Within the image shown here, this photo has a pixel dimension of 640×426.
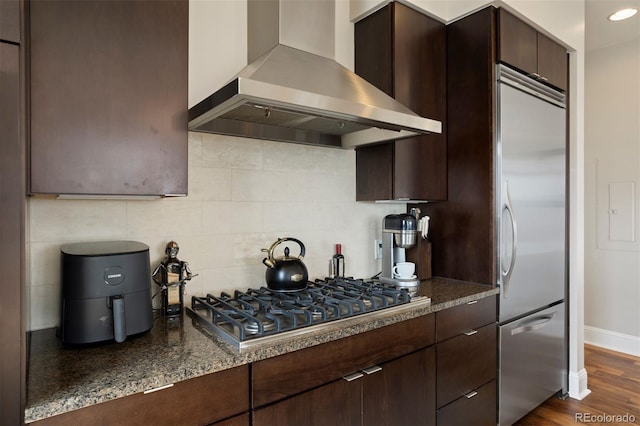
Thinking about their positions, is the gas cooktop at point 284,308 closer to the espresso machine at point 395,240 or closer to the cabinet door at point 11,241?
the espresso machine at point 395,240

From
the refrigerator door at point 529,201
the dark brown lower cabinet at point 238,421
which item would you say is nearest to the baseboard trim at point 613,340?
the refrigerator door at point 529,201

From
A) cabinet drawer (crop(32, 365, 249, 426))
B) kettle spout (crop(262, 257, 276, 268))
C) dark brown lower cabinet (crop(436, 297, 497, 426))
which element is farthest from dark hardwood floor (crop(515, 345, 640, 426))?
cabinet drawer (crop(32, 365, 249, 426))

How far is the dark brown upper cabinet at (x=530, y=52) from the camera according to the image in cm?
220

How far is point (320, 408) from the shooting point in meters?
1.35

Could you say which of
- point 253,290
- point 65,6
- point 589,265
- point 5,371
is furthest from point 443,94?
point 589,265

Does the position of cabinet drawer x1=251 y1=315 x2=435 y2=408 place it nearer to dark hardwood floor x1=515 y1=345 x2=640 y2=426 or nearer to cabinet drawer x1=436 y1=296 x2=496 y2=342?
cabinet drawer x1=436 y1=296 x2=496 y2=342

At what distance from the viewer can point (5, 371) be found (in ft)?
2.64

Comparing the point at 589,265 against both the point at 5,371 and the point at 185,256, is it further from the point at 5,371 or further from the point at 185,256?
the point at 5,371

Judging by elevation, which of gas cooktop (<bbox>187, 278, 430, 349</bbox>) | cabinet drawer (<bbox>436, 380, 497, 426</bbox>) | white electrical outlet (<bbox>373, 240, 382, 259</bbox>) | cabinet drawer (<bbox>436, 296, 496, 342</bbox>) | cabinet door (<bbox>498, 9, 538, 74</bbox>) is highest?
cabinet door (<bbox>498, 9, 538, 74</bbox>)

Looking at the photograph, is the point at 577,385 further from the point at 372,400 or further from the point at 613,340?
the point at 372,400

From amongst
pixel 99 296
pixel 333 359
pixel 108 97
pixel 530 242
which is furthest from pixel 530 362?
pixel 108 97

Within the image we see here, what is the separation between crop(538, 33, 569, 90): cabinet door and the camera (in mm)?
2492

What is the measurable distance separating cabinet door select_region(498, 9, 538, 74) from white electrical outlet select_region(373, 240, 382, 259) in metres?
1.26

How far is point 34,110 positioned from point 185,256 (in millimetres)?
804
